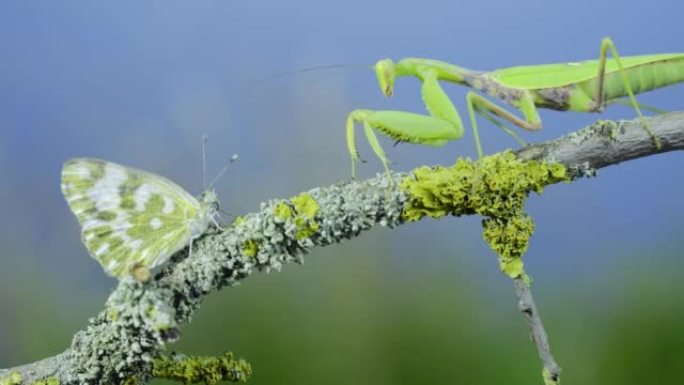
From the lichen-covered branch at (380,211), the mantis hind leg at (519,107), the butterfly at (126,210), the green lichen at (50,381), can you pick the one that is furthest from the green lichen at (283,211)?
the green lichen at (50,381)

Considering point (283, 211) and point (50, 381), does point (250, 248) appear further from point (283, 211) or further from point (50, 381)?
point (50, 381)

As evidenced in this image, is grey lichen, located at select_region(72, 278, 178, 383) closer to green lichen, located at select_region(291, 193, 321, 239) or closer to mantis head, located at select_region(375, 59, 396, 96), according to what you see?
green lichen, located at select_region(291, 193, 321, 239)

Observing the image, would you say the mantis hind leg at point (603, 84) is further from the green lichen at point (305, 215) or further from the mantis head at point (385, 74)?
the green lichen at point (305, 215)

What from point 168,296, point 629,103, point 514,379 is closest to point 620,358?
point 514,379

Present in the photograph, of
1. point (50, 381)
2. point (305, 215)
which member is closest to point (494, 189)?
point (305, 215)

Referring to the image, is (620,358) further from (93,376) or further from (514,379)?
(93,376)

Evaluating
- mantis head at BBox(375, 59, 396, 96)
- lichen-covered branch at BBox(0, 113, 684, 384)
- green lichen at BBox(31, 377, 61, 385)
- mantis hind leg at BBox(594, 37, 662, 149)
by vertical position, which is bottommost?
green lichen at BBox(31, 377, 61, 385)

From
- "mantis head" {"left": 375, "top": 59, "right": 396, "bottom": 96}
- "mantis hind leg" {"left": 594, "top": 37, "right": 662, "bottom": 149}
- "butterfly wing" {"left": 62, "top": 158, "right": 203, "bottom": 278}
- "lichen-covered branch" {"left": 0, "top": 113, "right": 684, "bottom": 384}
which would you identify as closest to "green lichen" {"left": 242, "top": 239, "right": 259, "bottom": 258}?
"lichen-covered branch" {"left": 0, "top": 113, "right": 684, "bottom": 384}
